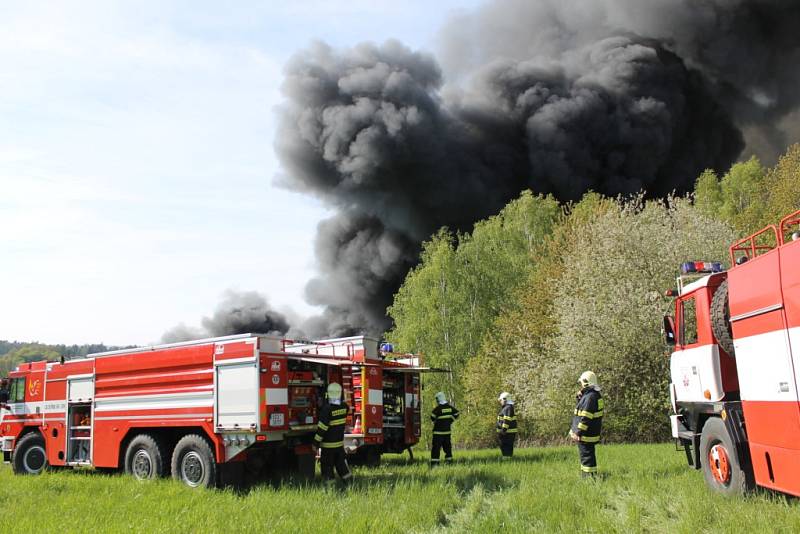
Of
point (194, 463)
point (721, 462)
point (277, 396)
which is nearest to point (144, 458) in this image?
point (194, 463)

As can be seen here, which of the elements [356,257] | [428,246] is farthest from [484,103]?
[428,246]

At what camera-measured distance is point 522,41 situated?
5784 cm

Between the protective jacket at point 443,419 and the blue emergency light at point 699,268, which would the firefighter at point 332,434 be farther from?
the blue emergency light at point 699,268

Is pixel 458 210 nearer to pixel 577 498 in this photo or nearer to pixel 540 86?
pixel 540 86

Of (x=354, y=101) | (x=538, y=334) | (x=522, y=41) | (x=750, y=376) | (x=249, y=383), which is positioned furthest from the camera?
(x=522, y=41)

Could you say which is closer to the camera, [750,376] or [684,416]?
[750,376]

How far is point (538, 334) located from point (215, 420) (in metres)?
14.9

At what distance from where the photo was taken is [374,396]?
10938 millimetres

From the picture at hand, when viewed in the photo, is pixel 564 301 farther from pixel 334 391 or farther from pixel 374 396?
pixel 334 391

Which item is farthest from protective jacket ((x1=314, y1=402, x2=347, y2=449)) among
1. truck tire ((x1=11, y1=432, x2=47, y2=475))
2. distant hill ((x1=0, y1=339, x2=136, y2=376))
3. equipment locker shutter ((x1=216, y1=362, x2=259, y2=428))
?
distant hill ((x1=0, y1=339, x2=136, y2=376))

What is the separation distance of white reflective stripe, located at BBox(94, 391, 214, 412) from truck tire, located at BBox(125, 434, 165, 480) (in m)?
0.49

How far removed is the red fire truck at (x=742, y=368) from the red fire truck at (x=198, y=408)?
14.9 ft

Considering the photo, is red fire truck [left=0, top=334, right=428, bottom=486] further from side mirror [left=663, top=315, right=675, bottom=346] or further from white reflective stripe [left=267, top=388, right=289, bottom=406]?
side mirror [left=663, top=315, right=675, bottom=346]

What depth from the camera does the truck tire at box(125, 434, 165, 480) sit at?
388 inches
